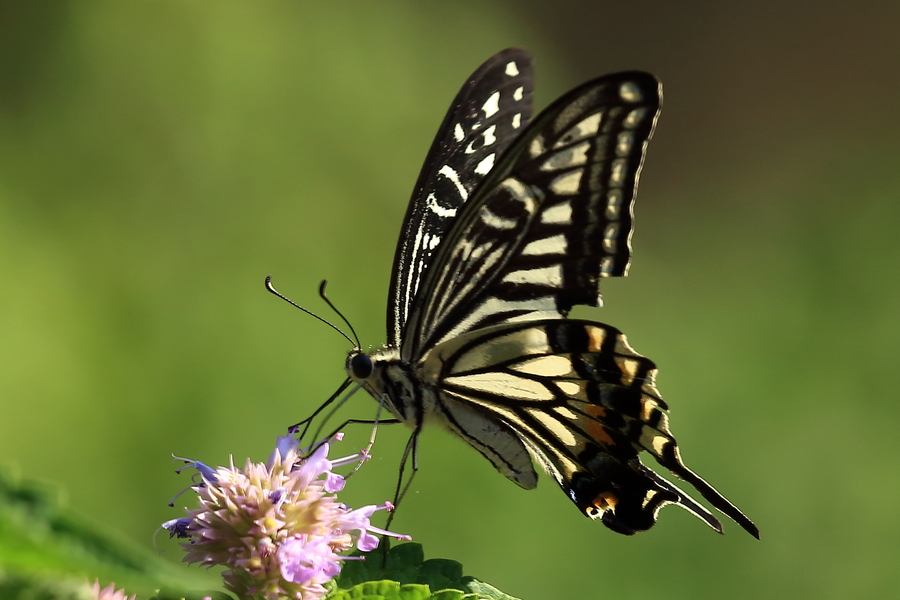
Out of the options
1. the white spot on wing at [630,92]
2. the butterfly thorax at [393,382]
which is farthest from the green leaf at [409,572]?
the white spot on wing at [630,92]

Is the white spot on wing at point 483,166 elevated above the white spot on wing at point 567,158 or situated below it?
above

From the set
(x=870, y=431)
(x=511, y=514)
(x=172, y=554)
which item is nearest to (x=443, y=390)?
(x=172, y=554)

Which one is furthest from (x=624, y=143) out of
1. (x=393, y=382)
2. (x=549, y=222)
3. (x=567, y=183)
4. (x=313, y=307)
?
(x=313, y=307)

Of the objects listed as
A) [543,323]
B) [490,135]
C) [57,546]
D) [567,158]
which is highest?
[490,135]

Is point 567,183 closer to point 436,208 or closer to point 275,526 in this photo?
point 436,208

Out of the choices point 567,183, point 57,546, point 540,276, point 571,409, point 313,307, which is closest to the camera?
point 57,546

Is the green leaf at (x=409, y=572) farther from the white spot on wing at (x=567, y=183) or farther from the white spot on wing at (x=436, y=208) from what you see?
the white spot on wing at (x=436, y=208)

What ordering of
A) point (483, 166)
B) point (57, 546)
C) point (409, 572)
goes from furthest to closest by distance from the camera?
point (483, 166) < point (409, 572) < point (57, 546)

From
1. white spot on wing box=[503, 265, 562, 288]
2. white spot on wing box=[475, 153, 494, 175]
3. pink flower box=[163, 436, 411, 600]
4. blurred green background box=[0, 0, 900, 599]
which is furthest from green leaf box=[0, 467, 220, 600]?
blurred green background box=[0, 0, 900, 599]
